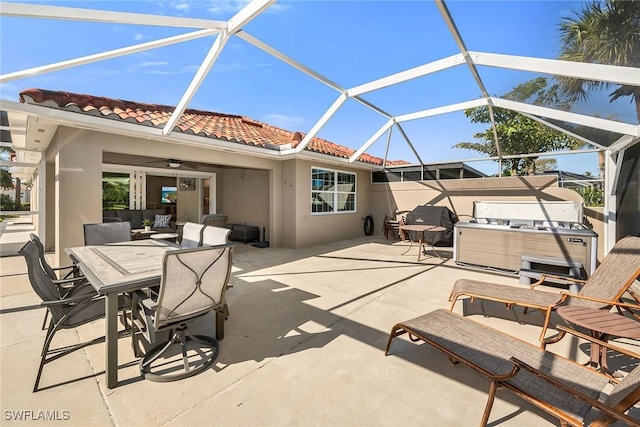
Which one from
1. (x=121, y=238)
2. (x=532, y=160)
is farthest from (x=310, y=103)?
(x=532, y=160)

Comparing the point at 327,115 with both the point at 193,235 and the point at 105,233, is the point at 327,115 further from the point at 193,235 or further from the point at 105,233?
the point at 105,233

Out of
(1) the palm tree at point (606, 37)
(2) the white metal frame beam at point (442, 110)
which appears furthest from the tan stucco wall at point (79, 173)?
(1) the palm tree at point (606, 37)

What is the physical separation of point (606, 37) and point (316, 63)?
155 inches

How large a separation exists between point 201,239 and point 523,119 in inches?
562

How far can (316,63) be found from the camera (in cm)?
500

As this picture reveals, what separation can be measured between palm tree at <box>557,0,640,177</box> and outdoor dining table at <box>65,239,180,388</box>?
5198mm

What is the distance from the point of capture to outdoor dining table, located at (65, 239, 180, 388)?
91.0 inches

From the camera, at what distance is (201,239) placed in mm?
4426

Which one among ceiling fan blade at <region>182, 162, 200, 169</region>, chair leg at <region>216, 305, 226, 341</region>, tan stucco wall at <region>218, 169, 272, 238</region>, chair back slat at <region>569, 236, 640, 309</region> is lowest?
chair leg at <region>216, 305, 226, 341</region>

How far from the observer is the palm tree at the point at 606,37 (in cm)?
274

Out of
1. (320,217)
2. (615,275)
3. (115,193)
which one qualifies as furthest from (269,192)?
(115,193)

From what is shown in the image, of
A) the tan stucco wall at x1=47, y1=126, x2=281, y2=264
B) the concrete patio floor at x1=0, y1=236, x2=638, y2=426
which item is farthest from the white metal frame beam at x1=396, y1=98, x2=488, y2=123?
the tan stucco wall at x1=47, y1=126, x2=281, y2=264

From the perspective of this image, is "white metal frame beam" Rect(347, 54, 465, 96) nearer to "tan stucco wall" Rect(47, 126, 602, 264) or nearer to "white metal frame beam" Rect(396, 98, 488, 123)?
"white metal frame beam" Rect(396, 98, 488, 123)

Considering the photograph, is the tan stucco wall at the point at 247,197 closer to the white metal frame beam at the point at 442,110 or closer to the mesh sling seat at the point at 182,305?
the white metal frame beam at the point at 442,110
